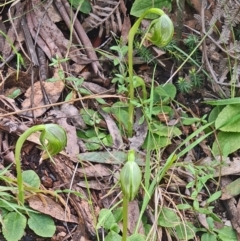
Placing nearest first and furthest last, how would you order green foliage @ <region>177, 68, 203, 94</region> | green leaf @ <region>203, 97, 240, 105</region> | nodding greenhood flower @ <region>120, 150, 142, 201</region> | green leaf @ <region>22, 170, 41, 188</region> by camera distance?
nodding greenhood flower @ <region>120, 150, 142, 201</region> < green leaf @ <region>22, 170, 41, 188</region> < green leaf @ <region>203, 97, 240, 105</region> < green foliage @ <region>177, 68, 203, 94</region>

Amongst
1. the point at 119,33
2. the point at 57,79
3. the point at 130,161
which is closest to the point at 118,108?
the point at 57,79

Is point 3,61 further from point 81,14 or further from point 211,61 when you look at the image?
point 211,61

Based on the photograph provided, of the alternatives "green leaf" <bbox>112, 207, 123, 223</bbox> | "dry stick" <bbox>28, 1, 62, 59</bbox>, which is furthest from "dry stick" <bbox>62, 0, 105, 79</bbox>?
"green leaf" <bbox>112, 207, 123, 223</bbox>

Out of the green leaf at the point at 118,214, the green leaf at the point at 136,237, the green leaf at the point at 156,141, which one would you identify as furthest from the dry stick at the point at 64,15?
the green leaf at the point at 136,237

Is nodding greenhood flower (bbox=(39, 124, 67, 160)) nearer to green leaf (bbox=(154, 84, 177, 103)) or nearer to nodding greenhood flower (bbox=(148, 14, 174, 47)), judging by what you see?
nodding greenhood flower (bbox=(148, 14, 174, 47))

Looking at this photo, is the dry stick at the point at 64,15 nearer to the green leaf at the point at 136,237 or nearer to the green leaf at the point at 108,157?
the green leaf at the point at 108,157

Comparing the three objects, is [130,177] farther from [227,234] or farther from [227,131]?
[227,131]
